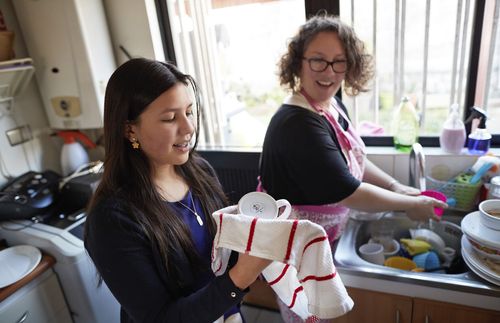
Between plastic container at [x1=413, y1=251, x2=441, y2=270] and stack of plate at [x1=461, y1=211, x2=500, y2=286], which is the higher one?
stack of plate at [x1=461, y1=211, x2=500, y2=286]

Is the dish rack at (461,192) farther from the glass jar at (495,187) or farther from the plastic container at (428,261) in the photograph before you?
the plastic container at (428,261)

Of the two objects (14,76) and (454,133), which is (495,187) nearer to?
(454,133)

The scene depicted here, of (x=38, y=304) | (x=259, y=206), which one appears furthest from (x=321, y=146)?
(x=38, y=304)

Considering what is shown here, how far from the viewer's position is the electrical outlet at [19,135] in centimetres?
160

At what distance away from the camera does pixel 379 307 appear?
1.06 m

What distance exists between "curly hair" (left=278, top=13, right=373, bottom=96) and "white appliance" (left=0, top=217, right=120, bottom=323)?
1068mm

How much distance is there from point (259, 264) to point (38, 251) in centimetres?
113

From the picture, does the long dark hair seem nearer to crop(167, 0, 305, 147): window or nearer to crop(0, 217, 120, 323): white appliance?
crop(0, 217, 120, 323): white appliance

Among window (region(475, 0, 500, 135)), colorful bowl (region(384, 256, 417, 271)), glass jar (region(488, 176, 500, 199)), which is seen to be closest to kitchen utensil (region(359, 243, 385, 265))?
colorful bowl (region(384, 256, 417, 271))

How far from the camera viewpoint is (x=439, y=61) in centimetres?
144

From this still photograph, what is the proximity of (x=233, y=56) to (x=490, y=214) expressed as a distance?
1.32 m

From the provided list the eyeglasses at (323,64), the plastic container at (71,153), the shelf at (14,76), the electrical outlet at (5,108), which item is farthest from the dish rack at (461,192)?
the electrical outlet at (5,108)

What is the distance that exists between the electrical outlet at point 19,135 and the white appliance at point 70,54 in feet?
0.49

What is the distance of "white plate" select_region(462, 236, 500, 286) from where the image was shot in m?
0.90
